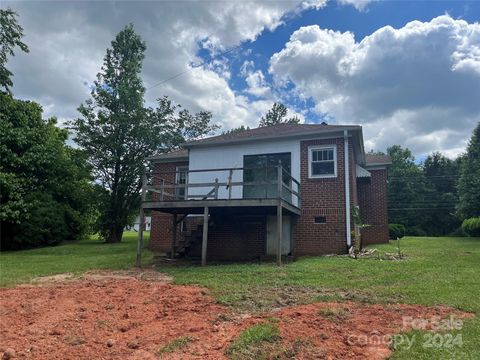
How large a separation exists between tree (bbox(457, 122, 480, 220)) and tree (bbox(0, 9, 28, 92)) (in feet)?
101

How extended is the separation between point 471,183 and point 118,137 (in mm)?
24515

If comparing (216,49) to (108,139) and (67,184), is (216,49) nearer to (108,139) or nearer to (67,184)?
(108,139)

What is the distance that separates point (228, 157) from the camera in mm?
14805

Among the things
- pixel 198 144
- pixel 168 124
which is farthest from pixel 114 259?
pixel 168 124

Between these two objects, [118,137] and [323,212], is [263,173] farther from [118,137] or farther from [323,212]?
[118,137]

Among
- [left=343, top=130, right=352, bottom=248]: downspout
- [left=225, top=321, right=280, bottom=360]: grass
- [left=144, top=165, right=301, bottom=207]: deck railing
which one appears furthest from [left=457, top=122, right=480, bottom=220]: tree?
[left=225, top=321, right=280, bottom=360]: grass

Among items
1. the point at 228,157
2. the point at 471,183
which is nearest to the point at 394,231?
the point at 471,183

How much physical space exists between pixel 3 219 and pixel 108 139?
7.36 m

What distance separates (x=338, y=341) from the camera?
4809 millimetres

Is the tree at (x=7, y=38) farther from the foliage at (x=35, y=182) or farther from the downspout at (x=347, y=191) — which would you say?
the downspout at (x=347, y=191)

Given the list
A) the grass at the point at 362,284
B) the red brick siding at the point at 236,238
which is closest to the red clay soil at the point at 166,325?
the grass at the point at 362,284

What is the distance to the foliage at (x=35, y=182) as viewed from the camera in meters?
19.5

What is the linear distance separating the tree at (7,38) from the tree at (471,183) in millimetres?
30747

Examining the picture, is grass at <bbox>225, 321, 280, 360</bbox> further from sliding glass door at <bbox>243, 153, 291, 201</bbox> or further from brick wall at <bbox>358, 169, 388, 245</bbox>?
brick wall at <bbox>358, 169, 388, 245</bbox>
